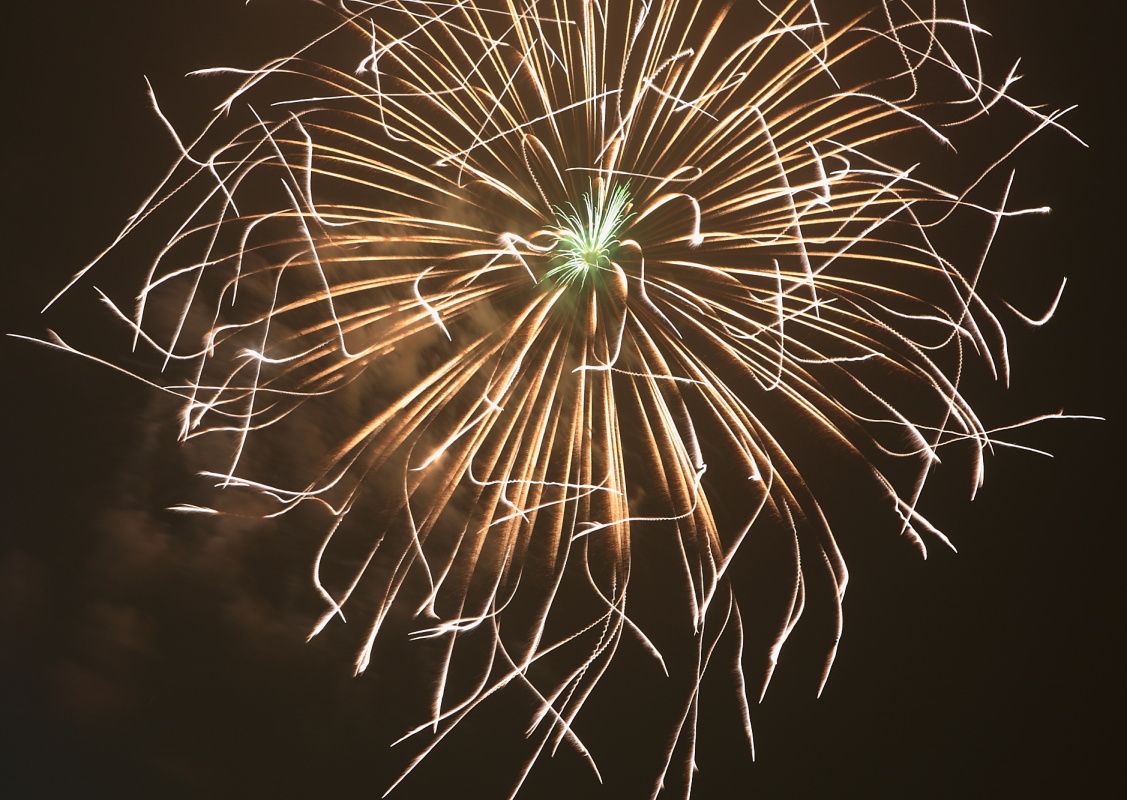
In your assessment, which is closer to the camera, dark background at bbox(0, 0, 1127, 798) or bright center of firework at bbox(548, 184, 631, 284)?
dark background at bbox(0, 0, 1127, 798)

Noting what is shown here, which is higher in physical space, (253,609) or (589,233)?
(589,233)

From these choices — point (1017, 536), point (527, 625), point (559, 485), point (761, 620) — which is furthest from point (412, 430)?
point (1017, 536)

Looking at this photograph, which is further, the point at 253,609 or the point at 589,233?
the point at 589,233

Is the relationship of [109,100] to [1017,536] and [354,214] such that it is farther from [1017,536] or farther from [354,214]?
[1017,536]

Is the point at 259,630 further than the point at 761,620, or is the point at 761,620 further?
the point at 761,620

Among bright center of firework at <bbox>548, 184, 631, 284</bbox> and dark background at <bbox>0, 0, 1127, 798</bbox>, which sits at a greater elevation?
bright center of firework at <bbox>548, 184, 631, 284</bbox>
